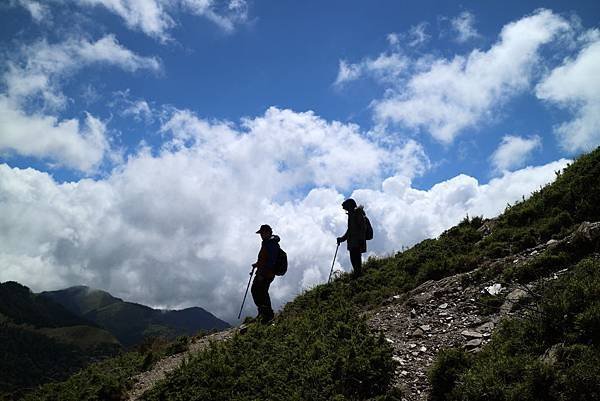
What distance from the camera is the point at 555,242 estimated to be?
39.9 ft

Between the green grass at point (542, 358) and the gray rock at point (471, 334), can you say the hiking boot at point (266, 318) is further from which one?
the green grass at point (542, 358)

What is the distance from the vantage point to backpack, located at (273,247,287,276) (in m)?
13.9

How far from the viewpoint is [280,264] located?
14.0 meters

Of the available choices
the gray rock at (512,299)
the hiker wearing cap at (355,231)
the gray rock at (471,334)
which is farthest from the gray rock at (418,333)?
the hiker wearing cap at (355,231)

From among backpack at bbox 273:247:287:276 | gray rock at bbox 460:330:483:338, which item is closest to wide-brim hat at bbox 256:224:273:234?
backpack at bbox 273:247:287:276

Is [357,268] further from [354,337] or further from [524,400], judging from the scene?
[524,400]

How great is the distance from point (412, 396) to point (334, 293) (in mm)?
7890

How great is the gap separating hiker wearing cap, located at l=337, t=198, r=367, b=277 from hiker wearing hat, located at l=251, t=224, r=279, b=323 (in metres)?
3.80

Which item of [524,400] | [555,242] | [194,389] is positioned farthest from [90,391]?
[555,242]

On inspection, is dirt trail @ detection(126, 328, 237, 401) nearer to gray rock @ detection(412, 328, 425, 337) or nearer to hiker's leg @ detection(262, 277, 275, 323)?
hiker's leg @ detection(262, 277, 275, 323)

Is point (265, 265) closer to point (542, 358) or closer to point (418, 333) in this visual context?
point (418, 333)

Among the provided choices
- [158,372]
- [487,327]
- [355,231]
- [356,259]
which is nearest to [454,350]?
[487,327]

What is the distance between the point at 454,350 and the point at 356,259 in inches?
360

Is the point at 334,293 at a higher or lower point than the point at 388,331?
higher
